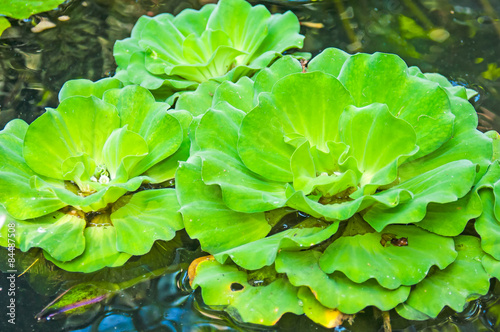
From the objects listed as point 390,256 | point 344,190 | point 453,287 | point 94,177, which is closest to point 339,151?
point 344,190

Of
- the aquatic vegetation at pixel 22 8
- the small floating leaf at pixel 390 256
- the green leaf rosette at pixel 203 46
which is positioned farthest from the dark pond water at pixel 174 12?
the green leaf rosette at pixel 203 46

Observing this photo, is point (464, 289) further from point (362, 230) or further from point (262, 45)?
point (262, 45)

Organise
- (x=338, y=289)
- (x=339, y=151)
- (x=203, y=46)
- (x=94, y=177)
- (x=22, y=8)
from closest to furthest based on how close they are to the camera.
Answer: (x=338, y=289), (x=339, y=151), (x=94, y=177), (x=203, y=46), (x=22, y=8)

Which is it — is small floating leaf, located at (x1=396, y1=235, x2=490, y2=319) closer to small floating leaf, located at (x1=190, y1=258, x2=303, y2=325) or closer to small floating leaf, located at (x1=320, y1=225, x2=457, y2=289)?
small floating leaf, located at (x1=320, y1=225, x2=457, y2=289)

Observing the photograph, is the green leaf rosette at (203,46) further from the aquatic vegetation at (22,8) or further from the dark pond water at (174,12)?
the aquatic vegetation at (22,8)

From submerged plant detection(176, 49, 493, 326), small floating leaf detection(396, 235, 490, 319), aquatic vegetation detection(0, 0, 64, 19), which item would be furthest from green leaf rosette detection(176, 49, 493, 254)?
aquatic vegetation detection(0, 0, 64, 19)

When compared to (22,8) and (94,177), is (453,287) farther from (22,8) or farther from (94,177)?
(22,8)
